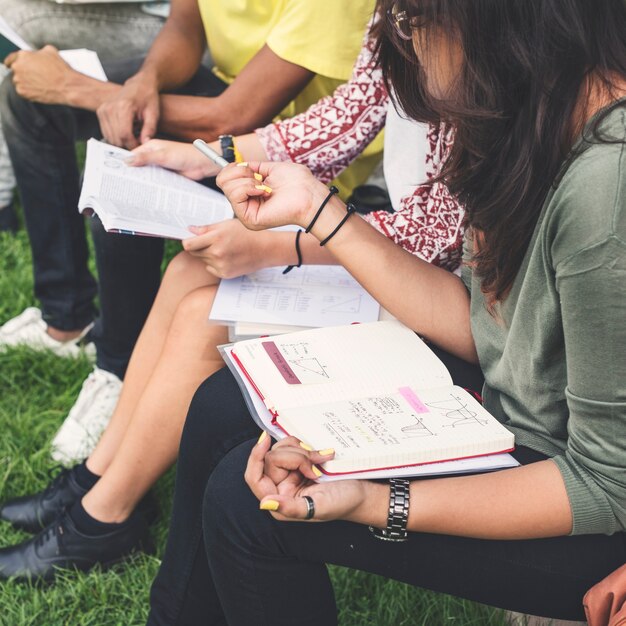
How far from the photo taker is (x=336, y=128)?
7.23 feet

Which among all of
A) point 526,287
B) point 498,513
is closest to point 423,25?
point 526,287

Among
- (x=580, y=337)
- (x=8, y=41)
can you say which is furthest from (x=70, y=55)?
(x=580, y=337)

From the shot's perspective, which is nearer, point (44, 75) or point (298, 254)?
point (298, 254)

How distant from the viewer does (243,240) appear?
184 centimetres

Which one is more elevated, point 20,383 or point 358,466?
point 358,466

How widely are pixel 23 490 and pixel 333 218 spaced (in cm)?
119

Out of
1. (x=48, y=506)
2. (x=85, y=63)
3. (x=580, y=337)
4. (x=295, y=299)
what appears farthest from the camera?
(x=85, y=63)

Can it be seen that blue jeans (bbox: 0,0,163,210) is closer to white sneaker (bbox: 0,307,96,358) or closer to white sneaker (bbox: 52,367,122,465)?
white sneaker (bbox: 0,307,96,358)

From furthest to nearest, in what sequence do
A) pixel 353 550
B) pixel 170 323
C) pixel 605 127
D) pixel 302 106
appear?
pixel 302 106
pixel 170 323
pixel 353 550
pixel 605 127

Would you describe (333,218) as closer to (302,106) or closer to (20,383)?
(302,106)

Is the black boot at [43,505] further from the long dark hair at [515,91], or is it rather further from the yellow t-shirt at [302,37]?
the long dark hair at [515,91]

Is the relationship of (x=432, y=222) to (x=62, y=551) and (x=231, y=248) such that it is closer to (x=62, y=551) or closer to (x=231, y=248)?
(x=231, y=248)

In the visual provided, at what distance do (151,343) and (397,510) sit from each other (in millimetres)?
942

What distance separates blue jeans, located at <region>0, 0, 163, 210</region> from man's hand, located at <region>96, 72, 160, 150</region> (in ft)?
2.21
